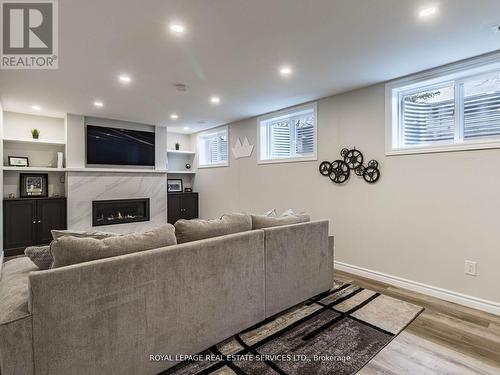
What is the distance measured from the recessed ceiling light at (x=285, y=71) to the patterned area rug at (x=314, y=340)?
2.49m

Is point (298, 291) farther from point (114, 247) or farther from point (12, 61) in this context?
point (12, 61)

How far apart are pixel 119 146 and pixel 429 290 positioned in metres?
5.72

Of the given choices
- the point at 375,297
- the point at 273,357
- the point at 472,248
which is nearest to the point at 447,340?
the point at 375,297

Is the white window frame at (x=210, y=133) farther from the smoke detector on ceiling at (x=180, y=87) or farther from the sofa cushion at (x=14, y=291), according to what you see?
the sofa cushion at (x=14, y=291)

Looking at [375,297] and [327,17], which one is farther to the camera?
[375,297]

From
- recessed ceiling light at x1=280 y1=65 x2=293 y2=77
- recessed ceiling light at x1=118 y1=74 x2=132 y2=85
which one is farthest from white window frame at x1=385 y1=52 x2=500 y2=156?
recessed ceiling light at x1=118 y1=74 x2=132 y2=85

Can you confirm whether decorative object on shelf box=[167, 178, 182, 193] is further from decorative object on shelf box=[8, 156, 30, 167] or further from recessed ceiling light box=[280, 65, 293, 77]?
recessed ceiling light box=[280, 65, 293, 77]

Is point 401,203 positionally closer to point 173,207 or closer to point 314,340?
point 314,340

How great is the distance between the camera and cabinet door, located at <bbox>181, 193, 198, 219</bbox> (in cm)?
649

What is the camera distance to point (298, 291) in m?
2.54

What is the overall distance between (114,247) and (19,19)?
6.68ft

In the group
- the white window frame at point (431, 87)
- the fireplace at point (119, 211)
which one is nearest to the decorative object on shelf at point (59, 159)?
the fireplace at point (119, 211)

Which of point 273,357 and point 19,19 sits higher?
point 19,19

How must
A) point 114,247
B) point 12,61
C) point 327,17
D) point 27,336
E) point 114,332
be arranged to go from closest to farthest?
point 27,336, point 114,332, point 114,247, point 327,17, point 12,61
